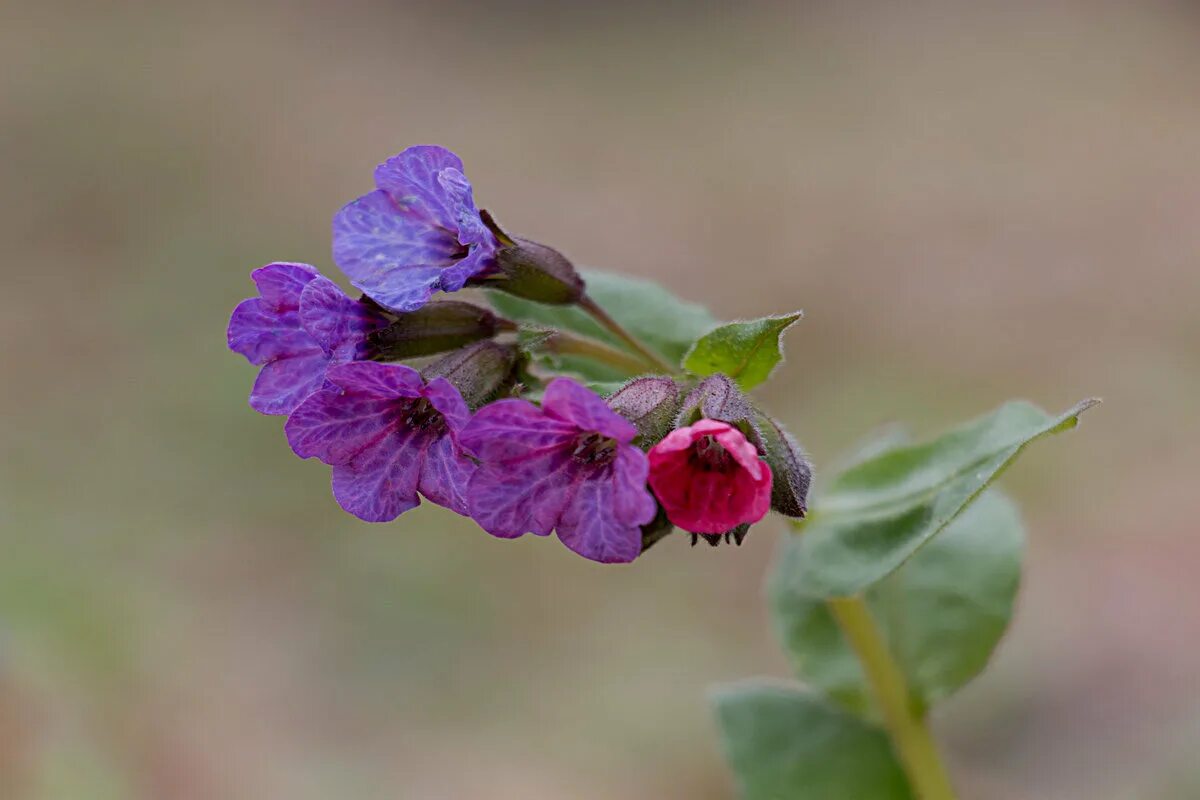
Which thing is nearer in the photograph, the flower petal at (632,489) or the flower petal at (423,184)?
the flower petal at (632,489)

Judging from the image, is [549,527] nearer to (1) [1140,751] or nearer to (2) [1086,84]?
(1) [1140,751]

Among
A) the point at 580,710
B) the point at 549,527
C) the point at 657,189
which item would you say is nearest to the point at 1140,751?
the point at 580,710

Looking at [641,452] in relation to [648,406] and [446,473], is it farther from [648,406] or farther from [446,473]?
[446,473]

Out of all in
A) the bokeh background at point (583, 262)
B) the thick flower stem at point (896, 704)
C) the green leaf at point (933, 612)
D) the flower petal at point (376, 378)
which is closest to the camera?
the flower petal at point (376, 378)

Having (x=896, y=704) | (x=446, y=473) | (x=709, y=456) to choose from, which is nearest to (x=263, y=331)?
(x=446, y=473)

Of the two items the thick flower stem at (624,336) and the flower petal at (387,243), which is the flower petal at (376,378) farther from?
the thick flower stem at (624,336)

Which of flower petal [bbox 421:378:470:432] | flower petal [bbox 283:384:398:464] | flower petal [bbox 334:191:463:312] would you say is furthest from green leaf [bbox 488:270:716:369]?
flower petal [bbox 421:378:470:432]

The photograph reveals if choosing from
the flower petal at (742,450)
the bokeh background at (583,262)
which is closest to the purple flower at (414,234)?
the flower petal at (742,450)

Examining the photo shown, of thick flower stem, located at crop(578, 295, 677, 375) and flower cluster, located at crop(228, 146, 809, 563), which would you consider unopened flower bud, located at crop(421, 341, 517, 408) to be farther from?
→ thick flower stem, located at crop(578, 295, 677, 375)
